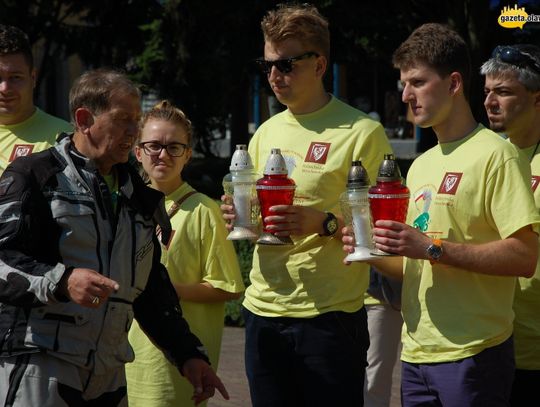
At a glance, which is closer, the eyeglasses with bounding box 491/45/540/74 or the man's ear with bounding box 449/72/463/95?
the man's ear with bounding box 449/72/463/95

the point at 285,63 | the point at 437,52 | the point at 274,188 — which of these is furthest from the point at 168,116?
the point at 437,52

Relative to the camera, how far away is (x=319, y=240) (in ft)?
15.1

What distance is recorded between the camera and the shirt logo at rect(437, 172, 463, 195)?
399cm

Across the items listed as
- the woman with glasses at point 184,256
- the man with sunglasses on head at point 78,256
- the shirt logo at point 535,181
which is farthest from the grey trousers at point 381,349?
the man with sunglasses on head at point 78,256

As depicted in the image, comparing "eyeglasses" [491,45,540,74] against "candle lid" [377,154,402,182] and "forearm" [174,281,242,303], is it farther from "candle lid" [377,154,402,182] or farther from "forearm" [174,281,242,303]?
"forearm" [174,281,242,303]

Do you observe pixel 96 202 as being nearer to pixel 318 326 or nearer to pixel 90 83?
pixel 90 83

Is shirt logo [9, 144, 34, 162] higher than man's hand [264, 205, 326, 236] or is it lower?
higher

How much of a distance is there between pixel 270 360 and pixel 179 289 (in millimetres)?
628

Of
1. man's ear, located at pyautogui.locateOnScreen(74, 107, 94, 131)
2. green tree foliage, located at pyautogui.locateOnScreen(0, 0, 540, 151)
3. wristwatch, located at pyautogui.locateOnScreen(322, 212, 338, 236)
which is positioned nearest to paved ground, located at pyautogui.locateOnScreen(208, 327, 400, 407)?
wristwatch, located at pyautogui.locateOnScreen(322, 212, 338, 236)

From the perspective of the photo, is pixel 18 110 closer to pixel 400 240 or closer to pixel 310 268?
pixel 310 268

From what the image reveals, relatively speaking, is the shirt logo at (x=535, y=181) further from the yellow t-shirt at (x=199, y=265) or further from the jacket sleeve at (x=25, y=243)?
the jacket sleeve at (x=25, y=243)

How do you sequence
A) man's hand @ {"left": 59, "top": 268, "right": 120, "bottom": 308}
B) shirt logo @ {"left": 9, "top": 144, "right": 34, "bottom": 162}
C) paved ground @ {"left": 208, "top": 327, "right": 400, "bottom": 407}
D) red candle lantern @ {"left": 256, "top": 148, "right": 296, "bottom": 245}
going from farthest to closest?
paved ground @ {"left": 208, "top": 327, "right": 400, "bottom": 407}, shirt logo @ {"left": 9, "top": 144, "right": 34, "bottom": 162}, red candle lantern @ {"left": 256, "top": 148, "right": 296, "bottom": 245}, man's hand @ {"left": 59, "top": 268, "right": 120, "bottom": 308}

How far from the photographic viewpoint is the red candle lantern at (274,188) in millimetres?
4281

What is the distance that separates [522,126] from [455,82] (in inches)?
Result: 27.8
